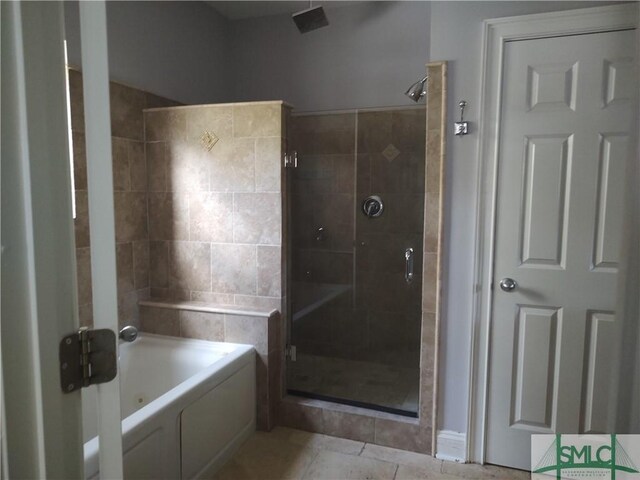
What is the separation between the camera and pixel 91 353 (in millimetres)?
734

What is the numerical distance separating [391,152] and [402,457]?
1.82 metres

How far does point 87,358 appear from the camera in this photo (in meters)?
0.73

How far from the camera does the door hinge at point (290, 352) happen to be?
2676 mm

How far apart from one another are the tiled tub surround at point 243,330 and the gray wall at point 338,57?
1651 mm

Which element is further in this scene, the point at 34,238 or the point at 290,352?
the point at 290,352

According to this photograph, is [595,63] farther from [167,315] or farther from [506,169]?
[167,315]

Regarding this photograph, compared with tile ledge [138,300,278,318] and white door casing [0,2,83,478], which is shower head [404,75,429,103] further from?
white door casing [0,2,83,478]

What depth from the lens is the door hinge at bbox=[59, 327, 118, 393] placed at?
0.71 m

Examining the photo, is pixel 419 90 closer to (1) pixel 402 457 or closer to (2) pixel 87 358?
A: (1) pixel 402 457

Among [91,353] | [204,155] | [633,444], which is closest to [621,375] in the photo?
[633,444]

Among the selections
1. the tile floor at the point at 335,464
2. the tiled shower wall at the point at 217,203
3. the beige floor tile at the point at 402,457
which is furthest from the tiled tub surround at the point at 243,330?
the beige floor tile at the point at 402,457

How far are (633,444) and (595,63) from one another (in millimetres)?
1556

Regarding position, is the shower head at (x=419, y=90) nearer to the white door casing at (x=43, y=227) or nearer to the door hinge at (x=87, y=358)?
the white door casing at (x=43, y=227)

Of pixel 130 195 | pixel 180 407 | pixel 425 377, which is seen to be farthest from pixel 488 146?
pixel 130 195
